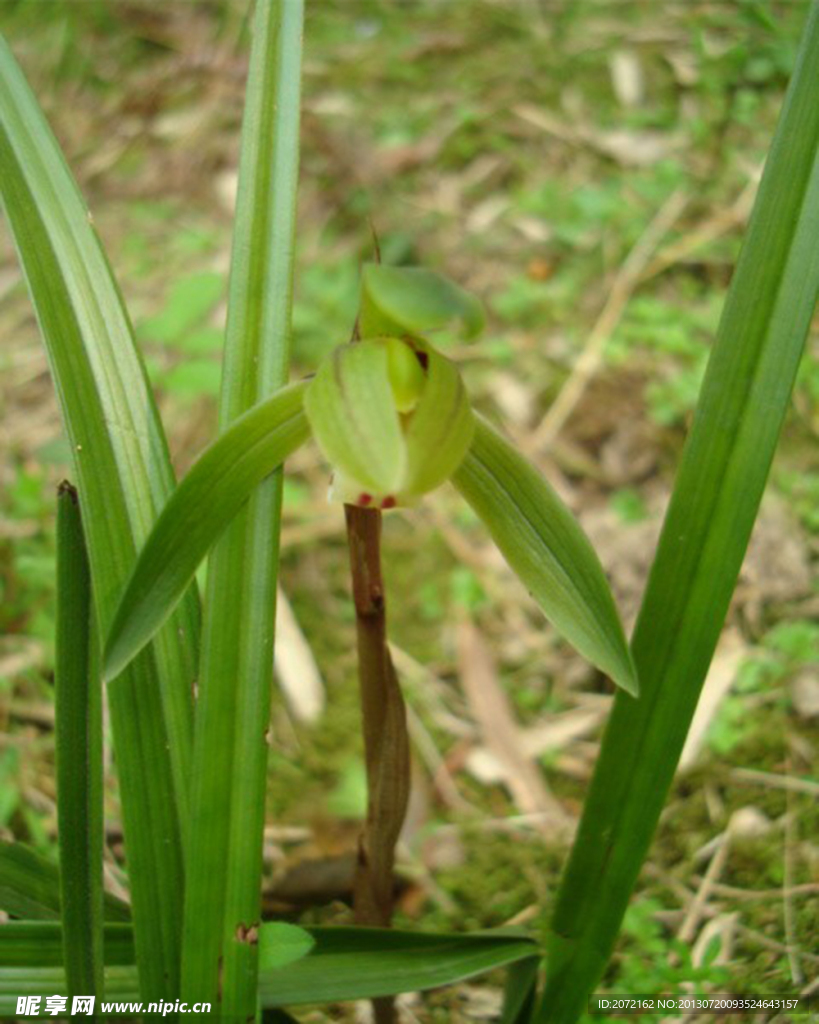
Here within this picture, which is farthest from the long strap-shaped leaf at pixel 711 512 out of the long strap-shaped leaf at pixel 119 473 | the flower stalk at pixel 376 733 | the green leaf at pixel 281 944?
the long strap-shaped leaf at pixel 119 473

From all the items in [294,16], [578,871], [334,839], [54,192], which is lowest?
[334,839]

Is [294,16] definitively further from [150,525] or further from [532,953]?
[532,953]

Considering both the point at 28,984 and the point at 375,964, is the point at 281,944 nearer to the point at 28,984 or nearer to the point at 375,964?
the point at 375,964

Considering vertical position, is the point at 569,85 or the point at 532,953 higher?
the point at 569,85

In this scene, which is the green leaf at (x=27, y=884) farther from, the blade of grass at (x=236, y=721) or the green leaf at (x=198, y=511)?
the green leaf at (x=198, y=511)

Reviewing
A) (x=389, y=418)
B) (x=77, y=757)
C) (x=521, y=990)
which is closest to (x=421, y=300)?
(x=389, y=418)

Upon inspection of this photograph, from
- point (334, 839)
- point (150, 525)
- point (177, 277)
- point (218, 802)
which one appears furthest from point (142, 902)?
point (177, 277)
